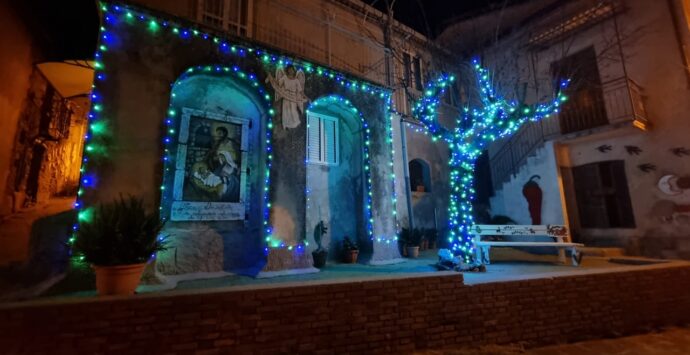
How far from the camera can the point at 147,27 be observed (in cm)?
584

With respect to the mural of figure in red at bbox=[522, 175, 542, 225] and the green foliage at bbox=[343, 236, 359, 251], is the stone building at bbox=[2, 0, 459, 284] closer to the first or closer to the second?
the green foliage at bbox=[343, 236, 359, 251]

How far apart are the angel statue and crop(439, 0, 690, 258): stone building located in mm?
6161

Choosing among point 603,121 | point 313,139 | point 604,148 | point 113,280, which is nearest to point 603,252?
point 604,148

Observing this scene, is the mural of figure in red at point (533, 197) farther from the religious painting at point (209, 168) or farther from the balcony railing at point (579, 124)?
the religious painting at point (209, 168)

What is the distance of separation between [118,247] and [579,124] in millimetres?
13471

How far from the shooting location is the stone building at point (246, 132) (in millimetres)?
5488

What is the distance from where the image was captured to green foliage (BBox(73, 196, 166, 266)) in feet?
12.8

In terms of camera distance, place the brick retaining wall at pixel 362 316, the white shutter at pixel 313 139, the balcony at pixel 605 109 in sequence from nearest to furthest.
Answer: the brick retaining wall at pixel 362 316, the white shutter at pixel 313 139, the balcony at pixel 605 109

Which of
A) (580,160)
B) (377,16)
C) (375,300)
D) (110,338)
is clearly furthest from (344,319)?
(580,160)

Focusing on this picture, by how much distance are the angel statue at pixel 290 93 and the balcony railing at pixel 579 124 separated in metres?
9.09

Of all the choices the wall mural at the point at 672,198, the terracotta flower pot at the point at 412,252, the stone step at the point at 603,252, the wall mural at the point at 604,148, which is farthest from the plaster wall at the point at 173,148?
the wall mural at the point at 672,198

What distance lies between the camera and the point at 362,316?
3820 millimetres

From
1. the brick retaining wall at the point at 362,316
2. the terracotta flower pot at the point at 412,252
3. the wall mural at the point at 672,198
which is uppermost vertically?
the wall mural at the point at 672,198

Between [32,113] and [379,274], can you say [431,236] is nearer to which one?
[379,274]
